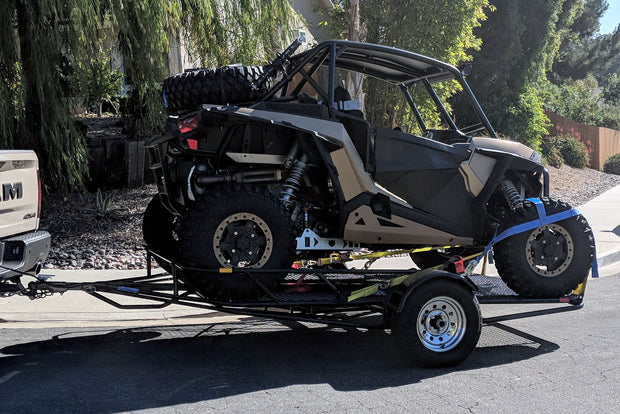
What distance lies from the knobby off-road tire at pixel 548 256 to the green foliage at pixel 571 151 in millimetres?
24015

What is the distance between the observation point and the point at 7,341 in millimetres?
5699

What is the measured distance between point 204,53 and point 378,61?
6.05 metres

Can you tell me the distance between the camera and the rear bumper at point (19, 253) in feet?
15.9

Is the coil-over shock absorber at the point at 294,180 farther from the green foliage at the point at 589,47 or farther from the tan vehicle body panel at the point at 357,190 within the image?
the green foliage at the point at 589,47

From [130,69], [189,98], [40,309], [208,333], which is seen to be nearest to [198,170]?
[189,98]

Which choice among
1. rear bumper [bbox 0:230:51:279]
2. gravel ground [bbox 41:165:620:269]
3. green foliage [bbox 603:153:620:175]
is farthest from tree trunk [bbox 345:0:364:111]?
green foliage [bbox 603:153:620:175]

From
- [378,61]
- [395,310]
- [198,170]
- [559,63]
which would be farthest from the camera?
[559,63]

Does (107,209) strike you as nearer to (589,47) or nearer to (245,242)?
(245,242)

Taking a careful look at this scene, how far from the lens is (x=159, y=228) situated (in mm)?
6387

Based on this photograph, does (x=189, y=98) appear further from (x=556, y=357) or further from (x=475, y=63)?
(x=475, y=63)

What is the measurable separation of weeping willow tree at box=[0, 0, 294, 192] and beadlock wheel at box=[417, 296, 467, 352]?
6.93m

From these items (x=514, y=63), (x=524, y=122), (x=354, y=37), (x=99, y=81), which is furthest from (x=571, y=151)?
(x=99, y=81)

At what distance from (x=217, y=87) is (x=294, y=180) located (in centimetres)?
103

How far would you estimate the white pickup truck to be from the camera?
16.1ft
